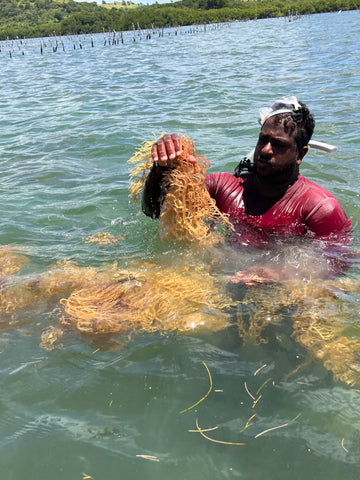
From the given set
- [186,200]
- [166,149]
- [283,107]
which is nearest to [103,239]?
[186,200]

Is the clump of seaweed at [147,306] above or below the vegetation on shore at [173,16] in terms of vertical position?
below

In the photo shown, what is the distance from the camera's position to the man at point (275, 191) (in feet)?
11.4

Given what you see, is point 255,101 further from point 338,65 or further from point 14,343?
point 14,343

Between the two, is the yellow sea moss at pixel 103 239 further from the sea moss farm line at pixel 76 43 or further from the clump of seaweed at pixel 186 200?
the sea moss farm line at pixel 76 43

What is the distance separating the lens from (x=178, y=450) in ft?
6.98

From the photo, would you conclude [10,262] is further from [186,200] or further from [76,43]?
[76,43]

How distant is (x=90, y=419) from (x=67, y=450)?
0.22m

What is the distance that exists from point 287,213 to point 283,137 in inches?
27.6

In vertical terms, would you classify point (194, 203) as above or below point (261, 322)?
above

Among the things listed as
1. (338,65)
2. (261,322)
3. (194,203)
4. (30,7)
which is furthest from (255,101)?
(30,7)

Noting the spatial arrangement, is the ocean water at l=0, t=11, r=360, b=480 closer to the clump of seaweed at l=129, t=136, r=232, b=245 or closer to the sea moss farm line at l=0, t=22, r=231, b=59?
the clump of seaweed at l=129, t=136, r=232, b=245

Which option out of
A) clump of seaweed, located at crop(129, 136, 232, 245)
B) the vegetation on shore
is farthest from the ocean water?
the vegetation on shore

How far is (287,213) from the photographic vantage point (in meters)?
3.79

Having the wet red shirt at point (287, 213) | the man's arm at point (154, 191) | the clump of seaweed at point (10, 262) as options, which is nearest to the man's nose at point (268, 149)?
the wet red shirt at point (287, 213)
